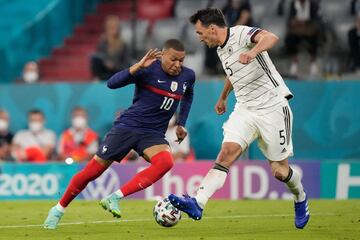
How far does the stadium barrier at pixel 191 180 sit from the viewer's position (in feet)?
59.5

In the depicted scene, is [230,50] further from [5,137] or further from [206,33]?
[5,137]

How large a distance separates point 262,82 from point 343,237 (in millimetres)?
1878

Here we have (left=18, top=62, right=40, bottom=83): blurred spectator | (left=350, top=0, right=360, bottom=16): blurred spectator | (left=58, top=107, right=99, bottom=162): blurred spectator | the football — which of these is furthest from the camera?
(left=18, top=62, right=40, bottom=83): blurred spectator

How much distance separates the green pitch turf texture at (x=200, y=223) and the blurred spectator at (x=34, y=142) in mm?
3143

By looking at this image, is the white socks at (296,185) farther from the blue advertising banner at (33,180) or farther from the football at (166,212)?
the blue advertising banner at (33,180)

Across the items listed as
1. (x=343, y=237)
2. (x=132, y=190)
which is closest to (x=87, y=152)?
(x=132, y=190)

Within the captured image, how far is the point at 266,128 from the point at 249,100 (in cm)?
35

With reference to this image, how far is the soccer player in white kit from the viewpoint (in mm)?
11797

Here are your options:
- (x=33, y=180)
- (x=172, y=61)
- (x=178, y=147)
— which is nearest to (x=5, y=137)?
(x=33, y=180)

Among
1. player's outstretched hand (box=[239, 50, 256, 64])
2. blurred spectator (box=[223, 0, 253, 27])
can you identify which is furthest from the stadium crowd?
player's outstretched hand (box=[239, 50, 256, 64])

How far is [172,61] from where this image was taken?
12.5m

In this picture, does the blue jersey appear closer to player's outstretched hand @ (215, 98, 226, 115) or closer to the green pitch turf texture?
player's outstretched hand @ (215, 98, 226, 115)

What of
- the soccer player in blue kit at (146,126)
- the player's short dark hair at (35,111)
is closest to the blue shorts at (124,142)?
the soccer player in blue kit at (146,126)

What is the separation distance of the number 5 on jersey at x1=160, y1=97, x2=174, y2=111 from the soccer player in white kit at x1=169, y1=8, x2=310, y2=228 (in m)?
0.80
